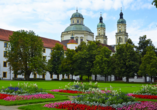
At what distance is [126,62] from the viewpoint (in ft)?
161

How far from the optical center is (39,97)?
13797 mm

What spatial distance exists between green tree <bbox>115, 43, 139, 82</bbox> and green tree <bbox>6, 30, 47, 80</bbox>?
63.9 ft

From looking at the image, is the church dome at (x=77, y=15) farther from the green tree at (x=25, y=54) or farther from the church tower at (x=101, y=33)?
the green tree at (x=25, y=54)

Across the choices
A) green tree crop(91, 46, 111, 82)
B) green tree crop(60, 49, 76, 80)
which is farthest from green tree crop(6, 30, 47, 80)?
green tree crop(91, 46, 111, 82)

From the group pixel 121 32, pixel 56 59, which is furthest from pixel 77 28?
pixel 56 59

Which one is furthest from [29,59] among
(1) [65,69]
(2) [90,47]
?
(2) [90,47]

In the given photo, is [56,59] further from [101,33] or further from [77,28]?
[101,33]

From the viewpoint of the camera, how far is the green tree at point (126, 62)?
160 feet

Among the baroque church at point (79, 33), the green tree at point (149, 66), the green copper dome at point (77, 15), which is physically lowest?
the green tree at point (149, 66)

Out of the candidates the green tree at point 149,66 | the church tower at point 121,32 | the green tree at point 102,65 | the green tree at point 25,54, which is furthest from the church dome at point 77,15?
the green tree at point 149,66

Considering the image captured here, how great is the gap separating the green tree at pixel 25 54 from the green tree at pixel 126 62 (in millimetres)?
19481

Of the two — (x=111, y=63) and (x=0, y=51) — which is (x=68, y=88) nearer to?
(x=111, y=63)

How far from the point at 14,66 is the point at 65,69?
51.2ft

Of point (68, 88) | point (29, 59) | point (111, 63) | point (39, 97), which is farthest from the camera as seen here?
point (111, 63)
